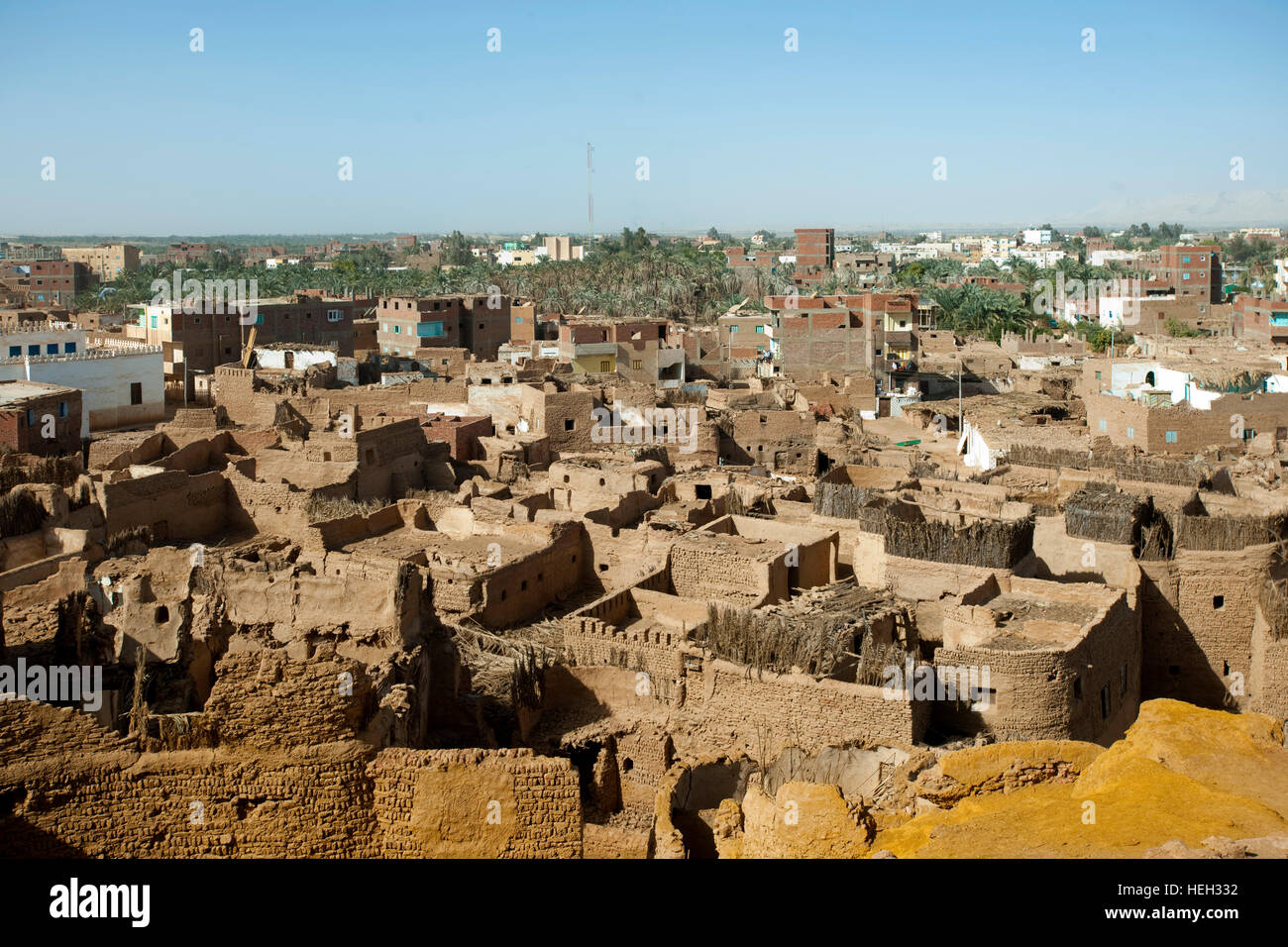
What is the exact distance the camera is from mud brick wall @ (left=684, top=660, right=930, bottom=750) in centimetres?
1404

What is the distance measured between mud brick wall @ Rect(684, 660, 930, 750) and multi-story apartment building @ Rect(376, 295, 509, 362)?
38091 mm

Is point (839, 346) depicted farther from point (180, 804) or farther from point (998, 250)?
point (998, 250)

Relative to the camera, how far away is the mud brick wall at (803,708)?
14.0 m

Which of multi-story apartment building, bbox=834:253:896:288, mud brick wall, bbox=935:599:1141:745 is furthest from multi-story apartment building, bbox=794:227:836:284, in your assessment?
mud brick wall, bbox=935:599:1141:745

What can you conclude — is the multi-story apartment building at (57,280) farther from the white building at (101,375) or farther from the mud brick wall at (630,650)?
the mud brick wall at (630,650)

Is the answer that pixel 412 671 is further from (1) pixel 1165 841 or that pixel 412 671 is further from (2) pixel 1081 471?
(2) pixel 1081 471

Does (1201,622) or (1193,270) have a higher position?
(1193,270)

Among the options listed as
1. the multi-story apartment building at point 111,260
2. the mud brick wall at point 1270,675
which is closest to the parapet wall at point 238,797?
the mud brick wall at point 1270,675

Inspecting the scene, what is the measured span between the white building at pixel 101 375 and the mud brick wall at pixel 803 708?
22201 mm

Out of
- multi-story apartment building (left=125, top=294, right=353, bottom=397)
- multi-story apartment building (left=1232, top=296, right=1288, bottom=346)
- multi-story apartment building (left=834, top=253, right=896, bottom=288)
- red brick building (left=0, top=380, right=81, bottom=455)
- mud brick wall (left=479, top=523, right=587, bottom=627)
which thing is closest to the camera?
mud brick wall (left=479, top=523, right=587, bottom=627)

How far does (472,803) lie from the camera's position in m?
10.2

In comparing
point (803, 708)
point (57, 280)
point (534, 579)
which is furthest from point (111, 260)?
point (803, 708)

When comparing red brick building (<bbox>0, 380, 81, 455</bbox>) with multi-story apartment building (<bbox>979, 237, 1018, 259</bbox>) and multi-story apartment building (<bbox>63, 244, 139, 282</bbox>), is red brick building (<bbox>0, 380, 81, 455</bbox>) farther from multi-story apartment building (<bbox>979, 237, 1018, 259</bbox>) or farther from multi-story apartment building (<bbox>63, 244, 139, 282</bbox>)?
multi-story apartment building (<bbox>979, 237, 1018, 259</bbox>)

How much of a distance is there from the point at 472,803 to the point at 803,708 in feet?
17.1
